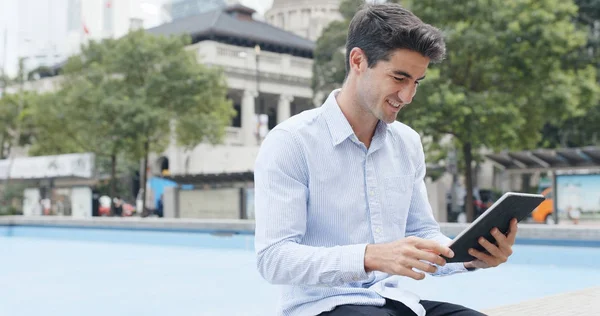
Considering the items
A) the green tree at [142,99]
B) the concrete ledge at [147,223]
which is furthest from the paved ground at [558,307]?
the green tree at [142,99]

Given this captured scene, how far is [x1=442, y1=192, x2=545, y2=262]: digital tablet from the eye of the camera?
246 cm

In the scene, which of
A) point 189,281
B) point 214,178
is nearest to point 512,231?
point 189,281

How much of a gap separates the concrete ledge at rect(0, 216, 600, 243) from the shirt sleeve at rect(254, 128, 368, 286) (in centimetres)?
1060

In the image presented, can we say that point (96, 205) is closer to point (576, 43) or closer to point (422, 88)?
point (422, 88)

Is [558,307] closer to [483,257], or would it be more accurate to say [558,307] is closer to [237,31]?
[483,257]

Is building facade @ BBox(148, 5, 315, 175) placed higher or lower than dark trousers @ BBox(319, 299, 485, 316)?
higher

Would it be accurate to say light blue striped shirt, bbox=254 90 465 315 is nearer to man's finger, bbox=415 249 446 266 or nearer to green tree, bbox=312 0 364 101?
man's finger, bbox=415 249 446 266

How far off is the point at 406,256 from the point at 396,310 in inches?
19.4

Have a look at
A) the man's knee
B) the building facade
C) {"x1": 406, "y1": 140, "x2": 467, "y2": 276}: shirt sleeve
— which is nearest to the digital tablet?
the man's knee

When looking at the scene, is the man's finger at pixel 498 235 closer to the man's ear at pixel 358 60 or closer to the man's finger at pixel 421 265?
the man's finger at pixel 421 265

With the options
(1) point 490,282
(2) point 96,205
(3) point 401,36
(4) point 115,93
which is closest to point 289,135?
(3) point 401,36

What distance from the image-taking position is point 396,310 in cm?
277

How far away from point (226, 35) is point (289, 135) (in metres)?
48.9

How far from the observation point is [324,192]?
8.87 feet
